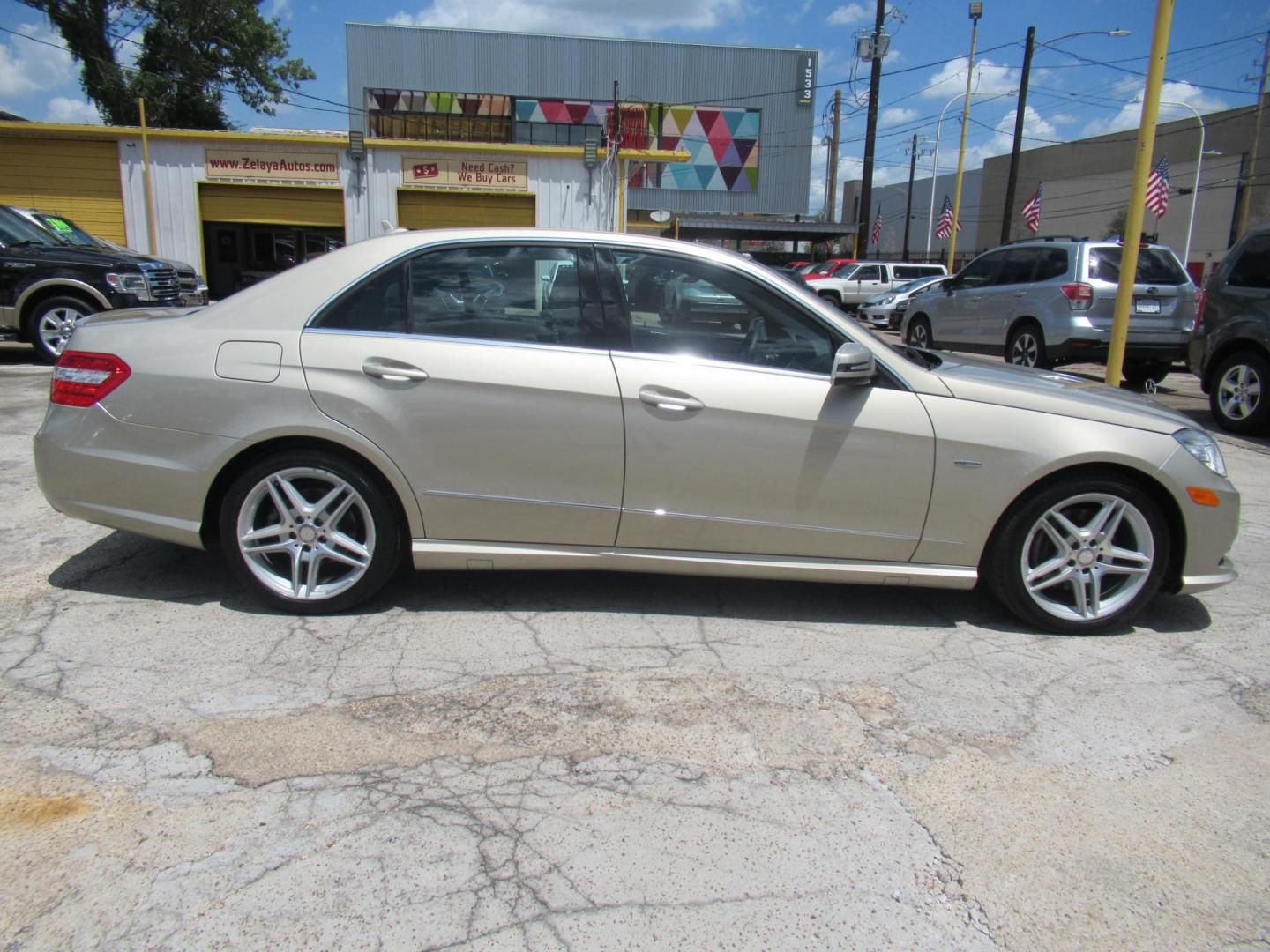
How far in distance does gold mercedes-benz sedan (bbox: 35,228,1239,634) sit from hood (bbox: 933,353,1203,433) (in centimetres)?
2

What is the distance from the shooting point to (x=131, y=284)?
1105 cm

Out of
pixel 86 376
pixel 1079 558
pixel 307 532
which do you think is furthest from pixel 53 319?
pixel 1079 558

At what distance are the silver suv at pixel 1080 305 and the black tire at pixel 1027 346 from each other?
11mm

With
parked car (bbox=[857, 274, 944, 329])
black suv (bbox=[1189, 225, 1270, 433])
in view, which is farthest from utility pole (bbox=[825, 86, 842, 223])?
black suv (bbox=[1189, 225, 1270, 433])

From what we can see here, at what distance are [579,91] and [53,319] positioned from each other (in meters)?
46.6

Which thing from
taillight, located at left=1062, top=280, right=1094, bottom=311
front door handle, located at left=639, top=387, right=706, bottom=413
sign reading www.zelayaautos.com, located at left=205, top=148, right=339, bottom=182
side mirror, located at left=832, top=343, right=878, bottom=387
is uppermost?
sign reading www.zelayaautos.com, located at left=205, top=148, right=339, bottom=182

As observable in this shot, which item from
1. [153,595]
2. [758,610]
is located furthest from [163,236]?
[758,610]

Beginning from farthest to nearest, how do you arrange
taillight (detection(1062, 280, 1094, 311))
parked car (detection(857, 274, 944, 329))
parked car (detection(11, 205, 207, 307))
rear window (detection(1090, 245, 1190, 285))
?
parked car (detection(857, 274, 944, 329)), parked car (detection(11, 205, 207, 307)), rear window (detection(1090, 245, 1190, 285)), taillight (detection(1062, 280, 1094, 311))

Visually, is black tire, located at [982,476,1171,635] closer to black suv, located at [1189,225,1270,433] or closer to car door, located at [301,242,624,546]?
car door, located at [301,242,624,546]

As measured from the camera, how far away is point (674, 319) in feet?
12.4

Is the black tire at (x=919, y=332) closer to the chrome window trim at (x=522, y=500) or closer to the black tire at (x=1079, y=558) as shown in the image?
the black tire at (x=1079, y=558)

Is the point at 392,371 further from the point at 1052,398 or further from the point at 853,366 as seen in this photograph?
the point at 1052,398

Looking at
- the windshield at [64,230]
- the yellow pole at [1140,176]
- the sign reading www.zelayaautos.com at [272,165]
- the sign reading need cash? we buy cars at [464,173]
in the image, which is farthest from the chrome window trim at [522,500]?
the sign reading www.zelayaautos.com at [272,165]

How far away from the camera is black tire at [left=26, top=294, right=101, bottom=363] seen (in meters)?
10.9
